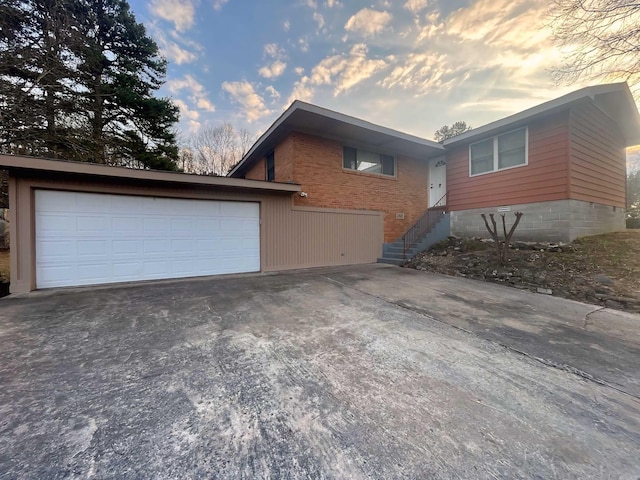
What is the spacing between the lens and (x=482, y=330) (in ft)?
11.4

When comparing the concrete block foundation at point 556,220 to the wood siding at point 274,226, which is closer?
the wood siding at point 274,226

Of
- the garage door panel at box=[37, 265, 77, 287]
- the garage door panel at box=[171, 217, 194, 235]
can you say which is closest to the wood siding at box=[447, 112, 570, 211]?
the garage door panel at box=[171, 217, 194, 235]

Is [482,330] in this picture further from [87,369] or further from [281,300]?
[87,369]

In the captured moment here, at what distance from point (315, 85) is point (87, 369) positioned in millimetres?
11811

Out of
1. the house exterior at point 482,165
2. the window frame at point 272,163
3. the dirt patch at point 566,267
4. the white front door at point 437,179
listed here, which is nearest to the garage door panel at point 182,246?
the house exterior at point 482,165

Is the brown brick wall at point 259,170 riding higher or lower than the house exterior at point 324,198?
higher

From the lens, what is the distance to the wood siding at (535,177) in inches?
285

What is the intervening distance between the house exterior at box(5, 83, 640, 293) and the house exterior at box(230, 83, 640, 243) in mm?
43

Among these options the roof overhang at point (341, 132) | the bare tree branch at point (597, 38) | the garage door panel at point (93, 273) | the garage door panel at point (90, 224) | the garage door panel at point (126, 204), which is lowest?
the garage door panel at point (93, 273)

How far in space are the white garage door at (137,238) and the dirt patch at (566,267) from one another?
20.0 feet

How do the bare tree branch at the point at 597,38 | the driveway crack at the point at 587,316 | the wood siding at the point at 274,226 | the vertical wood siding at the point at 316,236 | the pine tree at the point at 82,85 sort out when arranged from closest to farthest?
1. the driveway crack at the point at 587,316
2. the wood siding at the point at 274,226
3. the bare tree branch at the point at 597,38
4. the pine tree at the point at 82,85
5. the vertical wood siding at the point at 316,236

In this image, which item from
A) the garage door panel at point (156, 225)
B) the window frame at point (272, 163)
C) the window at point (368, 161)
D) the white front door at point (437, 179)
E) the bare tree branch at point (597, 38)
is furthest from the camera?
the white front door at point (437, 179)

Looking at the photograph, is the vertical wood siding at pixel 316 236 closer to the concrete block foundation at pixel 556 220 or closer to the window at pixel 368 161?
the window at pixel 368 161

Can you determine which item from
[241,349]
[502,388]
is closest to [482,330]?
[502,388]
